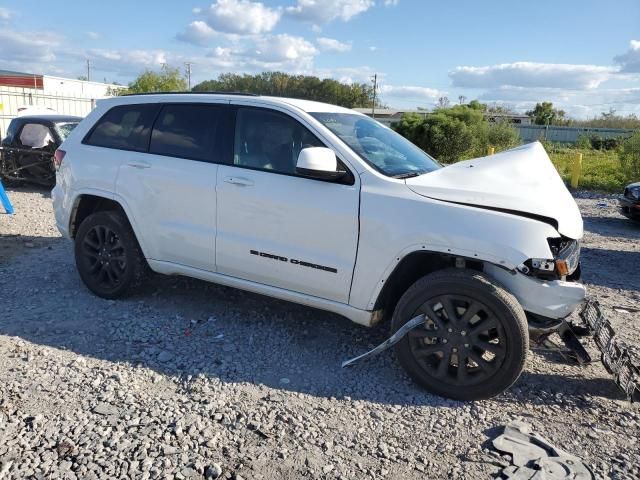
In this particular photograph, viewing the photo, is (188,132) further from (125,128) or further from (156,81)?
(156,81)

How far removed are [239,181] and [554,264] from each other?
2322 millimetres

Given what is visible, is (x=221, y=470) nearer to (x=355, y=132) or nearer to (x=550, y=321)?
(x=550, y=321)

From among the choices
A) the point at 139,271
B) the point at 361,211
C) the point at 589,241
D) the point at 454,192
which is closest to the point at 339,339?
the point at 361,211

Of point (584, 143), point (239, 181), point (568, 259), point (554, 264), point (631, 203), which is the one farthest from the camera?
point (584, 143)

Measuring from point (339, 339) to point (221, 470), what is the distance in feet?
5.93

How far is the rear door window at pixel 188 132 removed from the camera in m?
4.46

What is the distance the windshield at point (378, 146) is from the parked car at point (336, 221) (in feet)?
0.07

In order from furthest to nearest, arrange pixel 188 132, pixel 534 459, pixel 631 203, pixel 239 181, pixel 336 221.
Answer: pixel 631 203 < pixel 188 132 < pixel 239 181 < pixel 336 221 < pixel 534 459

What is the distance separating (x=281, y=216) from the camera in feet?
13.1

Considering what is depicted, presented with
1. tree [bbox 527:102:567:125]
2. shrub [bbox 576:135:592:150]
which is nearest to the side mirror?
shrub [bbox 576:135:592:150]

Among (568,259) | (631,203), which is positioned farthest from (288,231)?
(631,203)

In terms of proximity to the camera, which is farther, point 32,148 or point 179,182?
point 32,148

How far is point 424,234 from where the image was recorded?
3.52 meters

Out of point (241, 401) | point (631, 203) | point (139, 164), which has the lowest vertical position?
point (241, 401)
